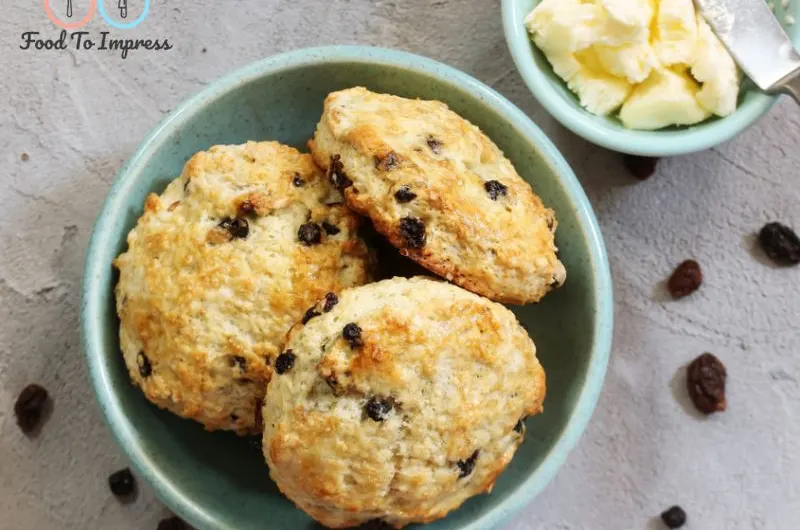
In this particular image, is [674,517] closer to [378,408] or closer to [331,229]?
[378,408]

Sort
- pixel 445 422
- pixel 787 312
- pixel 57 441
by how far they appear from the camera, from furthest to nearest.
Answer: pixel 787 312
pixel 57 441
pixel 445 422

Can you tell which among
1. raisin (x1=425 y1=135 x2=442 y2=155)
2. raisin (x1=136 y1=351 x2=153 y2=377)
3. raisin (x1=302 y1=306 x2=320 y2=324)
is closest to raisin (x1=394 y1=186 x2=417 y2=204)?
raisin (x1=425 y1=135 x2=442 y2=155)

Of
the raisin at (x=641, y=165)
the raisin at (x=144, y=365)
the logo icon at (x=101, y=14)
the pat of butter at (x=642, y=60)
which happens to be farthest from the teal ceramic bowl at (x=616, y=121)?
the raisin at (x=144, y=365)

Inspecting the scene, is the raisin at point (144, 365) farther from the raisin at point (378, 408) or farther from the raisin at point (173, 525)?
the raisin at point (173, 525)

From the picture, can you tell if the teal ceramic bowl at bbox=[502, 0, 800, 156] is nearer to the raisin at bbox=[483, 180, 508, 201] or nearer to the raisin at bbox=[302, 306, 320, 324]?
the raisin at bbox=[483, 180, 508, 201]

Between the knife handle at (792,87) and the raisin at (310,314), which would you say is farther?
the knife handle at (792,87)

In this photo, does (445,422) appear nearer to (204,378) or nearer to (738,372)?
(204,378)

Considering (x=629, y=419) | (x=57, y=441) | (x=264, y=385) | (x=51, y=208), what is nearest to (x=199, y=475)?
(x=264, y=385)
